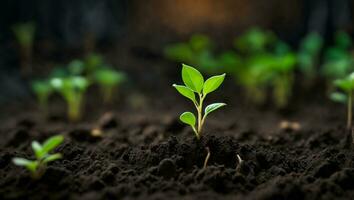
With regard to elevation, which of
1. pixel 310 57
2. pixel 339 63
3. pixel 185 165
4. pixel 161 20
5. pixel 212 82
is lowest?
pixel 185 165

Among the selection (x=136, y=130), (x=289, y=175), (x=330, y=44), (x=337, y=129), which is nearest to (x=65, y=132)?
(x=136, y=130)

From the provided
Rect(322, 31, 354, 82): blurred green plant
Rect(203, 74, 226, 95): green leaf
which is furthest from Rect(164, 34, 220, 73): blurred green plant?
Rect(203, 74, 226, 95): green leaf

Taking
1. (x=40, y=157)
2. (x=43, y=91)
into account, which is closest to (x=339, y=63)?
(x=43, y=91)

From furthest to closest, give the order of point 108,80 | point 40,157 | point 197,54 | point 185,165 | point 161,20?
point 161,20 → point 197,54 → point 108,80 → point 185,165 → point 40,157

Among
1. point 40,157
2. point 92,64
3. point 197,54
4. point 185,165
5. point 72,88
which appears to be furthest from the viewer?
point 197,54

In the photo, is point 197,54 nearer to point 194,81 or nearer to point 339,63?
point 339,63

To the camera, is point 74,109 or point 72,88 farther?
point 74,109

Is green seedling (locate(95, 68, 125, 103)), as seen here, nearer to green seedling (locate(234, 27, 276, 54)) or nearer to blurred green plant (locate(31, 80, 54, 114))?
blurred green plant (locate(31, 80, 54, 114))

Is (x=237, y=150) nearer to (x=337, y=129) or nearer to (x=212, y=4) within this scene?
(x=337, y=129)
